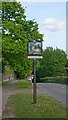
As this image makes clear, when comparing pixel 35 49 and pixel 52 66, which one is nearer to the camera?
pixel 35 49

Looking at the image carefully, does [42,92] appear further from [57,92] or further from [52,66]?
[52,66]

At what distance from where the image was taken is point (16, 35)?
49.5 m

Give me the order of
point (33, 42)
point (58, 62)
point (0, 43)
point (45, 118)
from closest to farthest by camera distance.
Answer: point (45, 118) < point (33, 42) < point (0, 43) < point (58, 62)

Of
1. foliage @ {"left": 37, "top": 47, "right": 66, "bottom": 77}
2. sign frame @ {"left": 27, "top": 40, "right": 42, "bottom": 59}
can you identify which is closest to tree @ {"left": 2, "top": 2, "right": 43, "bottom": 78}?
sign frame @ {"left": 27, "top": 40, "right": 42, "bottom": 59}

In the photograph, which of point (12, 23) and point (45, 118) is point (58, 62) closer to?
point (12, 23)

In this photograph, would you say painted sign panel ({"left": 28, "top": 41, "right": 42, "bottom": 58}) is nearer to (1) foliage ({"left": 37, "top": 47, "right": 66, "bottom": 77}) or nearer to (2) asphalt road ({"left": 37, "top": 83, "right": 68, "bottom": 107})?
(2) asphalt road ({"left": 37, "top": 83, "right": 68, "bottom": 107})

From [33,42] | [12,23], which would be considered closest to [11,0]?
[12,23]

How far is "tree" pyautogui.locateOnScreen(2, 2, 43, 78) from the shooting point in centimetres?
4828

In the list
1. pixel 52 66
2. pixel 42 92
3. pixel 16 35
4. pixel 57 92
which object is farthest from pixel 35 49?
pixel 52 66

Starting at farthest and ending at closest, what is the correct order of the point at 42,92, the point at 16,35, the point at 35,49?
the point at 16,35 → the point at 42,92 → the point at 35,49

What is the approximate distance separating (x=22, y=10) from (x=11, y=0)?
196cm

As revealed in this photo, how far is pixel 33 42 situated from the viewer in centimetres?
2122

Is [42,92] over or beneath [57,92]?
over

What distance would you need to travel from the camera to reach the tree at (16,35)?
158 ft
